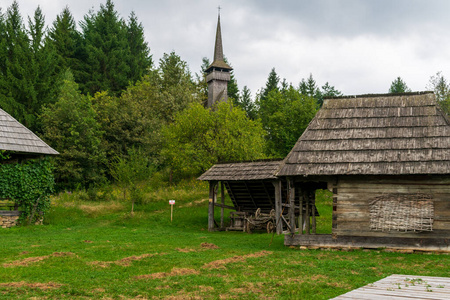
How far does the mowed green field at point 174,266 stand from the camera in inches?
321

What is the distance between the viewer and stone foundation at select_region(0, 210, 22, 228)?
66.8 ft

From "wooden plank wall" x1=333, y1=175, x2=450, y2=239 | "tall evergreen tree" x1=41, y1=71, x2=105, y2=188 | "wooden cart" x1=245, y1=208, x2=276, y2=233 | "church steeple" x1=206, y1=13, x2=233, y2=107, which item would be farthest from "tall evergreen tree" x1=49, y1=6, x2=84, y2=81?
"wooden plank wall" x1=333, y1=175, x2=450, y2=239

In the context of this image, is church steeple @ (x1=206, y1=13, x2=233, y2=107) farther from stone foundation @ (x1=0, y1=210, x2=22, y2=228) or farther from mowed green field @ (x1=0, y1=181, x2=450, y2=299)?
stone foundation @ (x1=0, y1=210, x2=22, y2=228)

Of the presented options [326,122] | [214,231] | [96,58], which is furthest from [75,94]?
[326,122]

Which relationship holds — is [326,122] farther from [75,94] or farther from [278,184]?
[75,94]

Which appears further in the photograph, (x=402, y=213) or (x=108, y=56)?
(x=108, y=56)

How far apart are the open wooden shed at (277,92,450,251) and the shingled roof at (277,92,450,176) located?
0.09 ft

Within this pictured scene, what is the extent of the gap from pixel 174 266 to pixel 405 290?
297 inches

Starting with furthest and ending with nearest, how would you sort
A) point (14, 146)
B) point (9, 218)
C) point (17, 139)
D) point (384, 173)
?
1. point (17, 139)
2. point (14, 146)
3. point (9, 218)
4. point (384, 173)

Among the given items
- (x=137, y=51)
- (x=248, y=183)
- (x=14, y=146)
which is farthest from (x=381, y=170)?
(x=137, y=51)

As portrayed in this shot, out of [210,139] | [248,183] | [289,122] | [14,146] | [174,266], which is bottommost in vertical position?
[174,266]

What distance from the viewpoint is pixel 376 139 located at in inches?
573

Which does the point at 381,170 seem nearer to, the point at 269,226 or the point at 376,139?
the point at 376,139

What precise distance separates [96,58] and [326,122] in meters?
37.3
